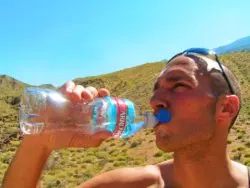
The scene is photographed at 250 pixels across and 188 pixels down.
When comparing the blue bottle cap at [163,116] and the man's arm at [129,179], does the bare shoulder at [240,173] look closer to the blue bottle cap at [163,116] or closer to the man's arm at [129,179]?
the man's arm at [129,179]

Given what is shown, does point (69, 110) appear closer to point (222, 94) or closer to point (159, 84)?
point (159, 84)

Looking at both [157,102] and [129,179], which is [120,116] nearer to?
[157,102]

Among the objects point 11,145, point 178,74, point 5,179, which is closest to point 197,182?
point 178,74

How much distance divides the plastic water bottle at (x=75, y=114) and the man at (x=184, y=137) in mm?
100

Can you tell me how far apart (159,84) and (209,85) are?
402 mm

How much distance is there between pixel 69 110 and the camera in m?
3.83

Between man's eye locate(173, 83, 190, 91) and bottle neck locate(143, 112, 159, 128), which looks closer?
bottle neck locate(143, 112, 159, 128)

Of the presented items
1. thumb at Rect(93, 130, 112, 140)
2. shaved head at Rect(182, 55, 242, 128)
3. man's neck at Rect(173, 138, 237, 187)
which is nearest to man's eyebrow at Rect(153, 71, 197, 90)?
shaved head at Rect(182, 55, 242, 128)

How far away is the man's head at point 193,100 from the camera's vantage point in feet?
12.3

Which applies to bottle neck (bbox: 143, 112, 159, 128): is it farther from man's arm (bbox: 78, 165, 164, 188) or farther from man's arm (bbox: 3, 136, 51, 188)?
man's arm (bbox: 3, 136, 51, 188)

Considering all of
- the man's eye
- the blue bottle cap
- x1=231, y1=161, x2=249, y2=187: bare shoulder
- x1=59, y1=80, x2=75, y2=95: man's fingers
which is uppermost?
x1=59, y1=80, x2=75, y2=95: man's fingers

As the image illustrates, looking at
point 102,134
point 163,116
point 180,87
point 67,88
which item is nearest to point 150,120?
point 163,116

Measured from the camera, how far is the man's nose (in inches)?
147

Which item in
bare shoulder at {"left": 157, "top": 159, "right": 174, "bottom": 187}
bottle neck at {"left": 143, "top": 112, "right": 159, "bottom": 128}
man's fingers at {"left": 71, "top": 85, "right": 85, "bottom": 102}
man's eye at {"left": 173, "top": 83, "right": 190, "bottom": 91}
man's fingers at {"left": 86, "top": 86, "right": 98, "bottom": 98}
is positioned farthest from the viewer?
bare shoulder at {"left": 157, "top": 159, "right": 174, "bottom": 187}
